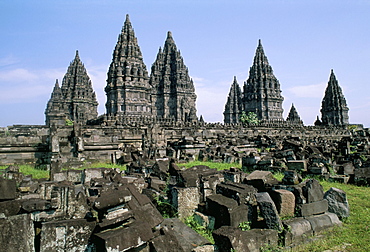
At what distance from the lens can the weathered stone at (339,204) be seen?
404cm

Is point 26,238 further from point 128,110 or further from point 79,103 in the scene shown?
point 79,103

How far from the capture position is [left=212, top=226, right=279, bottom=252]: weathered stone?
109 inches

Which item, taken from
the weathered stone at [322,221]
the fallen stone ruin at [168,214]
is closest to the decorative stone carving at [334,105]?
the weathered stone at [322,221]

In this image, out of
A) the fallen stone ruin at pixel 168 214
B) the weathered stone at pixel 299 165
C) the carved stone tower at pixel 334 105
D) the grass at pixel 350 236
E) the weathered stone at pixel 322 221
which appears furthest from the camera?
the carved stone tower at pixel 334 105

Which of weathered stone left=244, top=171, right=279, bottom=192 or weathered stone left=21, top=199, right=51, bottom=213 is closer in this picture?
weathered stone left=21, top=199, right=51, bottom=213

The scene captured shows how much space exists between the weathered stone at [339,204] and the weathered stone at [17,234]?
427 centimetres

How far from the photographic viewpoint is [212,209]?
3.75m

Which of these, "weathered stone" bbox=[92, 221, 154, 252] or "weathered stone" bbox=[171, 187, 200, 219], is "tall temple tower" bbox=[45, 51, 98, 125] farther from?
"weathered stone" bbox=[92, 221, 154, 252]

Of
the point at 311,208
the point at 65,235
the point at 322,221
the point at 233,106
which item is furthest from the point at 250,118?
the point at 65,235

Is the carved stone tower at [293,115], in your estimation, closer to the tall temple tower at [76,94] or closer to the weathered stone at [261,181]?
the tall temple tower at [76,94]

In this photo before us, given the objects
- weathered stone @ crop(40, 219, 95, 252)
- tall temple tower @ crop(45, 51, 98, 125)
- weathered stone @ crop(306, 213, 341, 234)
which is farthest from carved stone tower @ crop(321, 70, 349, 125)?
weathered stone @ crop(40, 219, 95, 252)

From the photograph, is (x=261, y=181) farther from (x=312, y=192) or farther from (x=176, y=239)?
(x=176, y=239)

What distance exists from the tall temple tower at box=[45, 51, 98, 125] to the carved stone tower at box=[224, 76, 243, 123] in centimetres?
3004

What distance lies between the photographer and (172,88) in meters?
55.2
